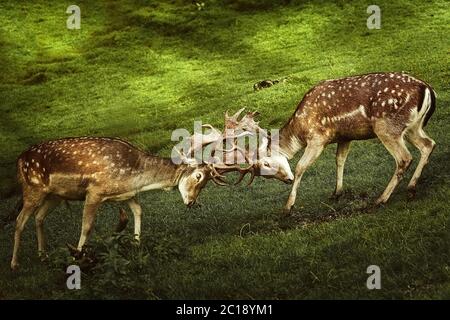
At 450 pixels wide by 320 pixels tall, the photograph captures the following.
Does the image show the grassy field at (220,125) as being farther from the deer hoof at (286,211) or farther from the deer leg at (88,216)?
the deer leg at (88,216)

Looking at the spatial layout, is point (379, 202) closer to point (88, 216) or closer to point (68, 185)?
point (88, 216)

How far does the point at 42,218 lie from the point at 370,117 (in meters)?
6.43

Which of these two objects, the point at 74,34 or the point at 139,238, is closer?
the point at 139,238

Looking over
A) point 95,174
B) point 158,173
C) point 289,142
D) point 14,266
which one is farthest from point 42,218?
point 289,142

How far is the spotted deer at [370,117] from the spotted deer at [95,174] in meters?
2.06

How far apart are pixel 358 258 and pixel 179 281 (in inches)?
104

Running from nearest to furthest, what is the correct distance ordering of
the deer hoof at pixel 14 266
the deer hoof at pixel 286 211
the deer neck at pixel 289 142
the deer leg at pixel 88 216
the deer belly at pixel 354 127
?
1. the deer leg at pixel 88 216
2. the deer hoof at pixel 14 266
3. the deer belly at pixel 354 127
4. the deer hoof at pixel 286 211
5. the deer neck at pixel 289 142

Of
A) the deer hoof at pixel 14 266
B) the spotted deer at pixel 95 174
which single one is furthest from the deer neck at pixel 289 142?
the deer hoof at pixel 14 266

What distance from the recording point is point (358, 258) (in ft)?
31.8

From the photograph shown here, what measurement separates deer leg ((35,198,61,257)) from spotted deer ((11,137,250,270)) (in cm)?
44

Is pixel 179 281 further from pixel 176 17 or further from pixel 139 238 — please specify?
pixel 176 17

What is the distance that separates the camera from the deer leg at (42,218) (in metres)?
12.3

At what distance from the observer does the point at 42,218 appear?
1235 cm
